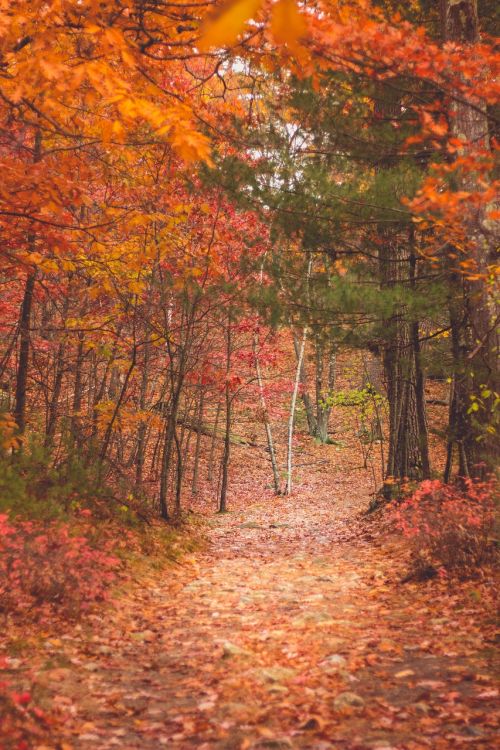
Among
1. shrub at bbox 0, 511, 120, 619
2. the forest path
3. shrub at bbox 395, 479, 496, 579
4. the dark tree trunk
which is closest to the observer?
the forest path

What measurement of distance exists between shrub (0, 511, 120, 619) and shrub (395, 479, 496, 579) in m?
3.21

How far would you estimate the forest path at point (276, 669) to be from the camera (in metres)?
2.94

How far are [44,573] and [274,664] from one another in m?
2.04

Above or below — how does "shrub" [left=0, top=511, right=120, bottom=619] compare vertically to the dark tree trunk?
below

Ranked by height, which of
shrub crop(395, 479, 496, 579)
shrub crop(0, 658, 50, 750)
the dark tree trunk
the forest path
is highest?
the dark tree trunk

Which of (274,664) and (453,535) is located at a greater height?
(453,535)

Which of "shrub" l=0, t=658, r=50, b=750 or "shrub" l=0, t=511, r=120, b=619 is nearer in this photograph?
"shrub" l=0, t=658, r=50, b=750

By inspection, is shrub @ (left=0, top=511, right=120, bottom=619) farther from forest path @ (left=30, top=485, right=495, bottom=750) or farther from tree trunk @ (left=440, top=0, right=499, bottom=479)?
tree trunk @ (left=440, top=0, right=499, bottom=479)

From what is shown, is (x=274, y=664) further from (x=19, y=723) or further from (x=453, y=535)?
(x=453, y=535)

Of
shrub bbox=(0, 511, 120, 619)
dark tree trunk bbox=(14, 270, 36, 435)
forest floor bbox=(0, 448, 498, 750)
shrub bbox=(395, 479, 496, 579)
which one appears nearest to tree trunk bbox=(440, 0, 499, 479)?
shrub bbox=(395, 479, 496, 579)

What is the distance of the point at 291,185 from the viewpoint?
7953 mm

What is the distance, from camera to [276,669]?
385 cm

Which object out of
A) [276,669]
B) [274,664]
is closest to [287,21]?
[276,669]

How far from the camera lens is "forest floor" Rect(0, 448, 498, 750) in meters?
2.95
